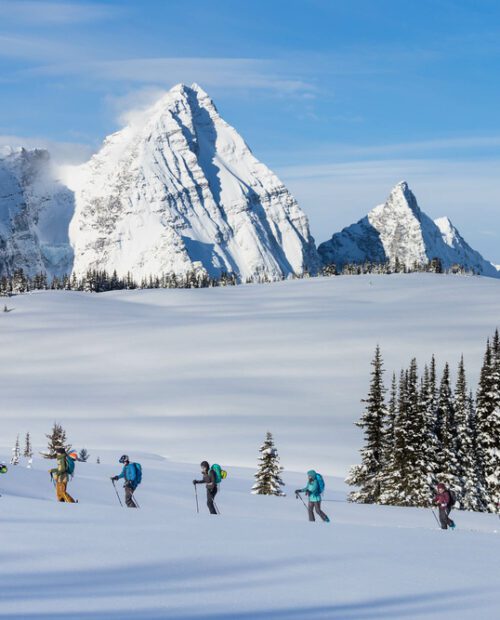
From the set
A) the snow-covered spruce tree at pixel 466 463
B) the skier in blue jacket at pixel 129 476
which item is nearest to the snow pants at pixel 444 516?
the skier in blue jacket at pixel 129 476

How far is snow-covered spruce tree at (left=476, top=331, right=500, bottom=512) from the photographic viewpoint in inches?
1510

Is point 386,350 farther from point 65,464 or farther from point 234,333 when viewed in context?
point 65,464

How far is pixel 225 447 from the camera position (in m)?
61.1

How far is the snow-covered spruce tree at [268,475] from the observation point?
107 feet

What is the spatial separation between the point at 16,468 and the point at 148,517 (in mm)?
10397

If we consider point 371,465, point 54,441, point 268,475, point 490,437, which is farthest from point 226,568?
point 54,441

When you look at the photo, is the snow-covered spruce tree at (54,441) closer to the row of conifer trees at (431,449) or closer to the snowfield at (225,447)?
the snowfield at (225,447)

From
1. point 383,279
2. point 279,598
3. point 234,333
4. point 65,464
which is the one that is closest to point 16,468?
point 65,464

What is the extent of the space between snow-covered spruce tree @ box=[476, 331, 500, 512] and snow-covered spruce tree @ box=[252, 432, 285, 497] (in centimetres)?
981

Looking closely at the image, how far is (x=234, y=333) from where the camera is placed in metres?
132

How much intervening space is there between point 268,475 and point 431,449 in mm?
6743

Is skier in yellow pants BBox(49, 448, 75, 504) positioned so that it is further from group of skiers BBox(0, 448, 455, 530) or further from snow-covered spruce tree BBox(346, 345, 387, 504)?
snow-covered spruce tree BBox(346, 345, 387, 504)

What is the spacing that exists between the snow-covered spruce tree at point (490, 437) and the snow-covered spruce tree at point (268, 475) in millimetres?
9811

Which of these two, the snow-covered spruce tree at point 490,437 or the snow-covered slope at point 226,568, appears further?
the snow-covered spruce tree at point 490,437
